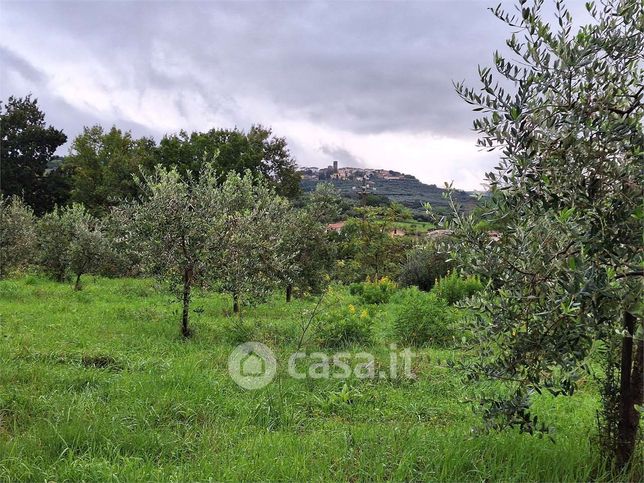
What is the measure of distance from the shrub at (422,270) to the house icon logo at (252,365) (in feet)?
45.6

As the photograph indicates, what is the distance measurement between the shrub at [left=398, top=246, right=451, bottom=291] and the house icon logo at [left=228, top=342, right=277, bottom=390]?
13894 millimetres

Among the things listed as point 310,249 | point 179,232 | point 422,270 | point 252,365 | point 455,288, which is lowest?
point 252,365

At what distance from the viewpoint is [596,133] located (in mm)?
3025

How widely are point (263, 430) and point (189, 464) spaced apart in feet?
2.91

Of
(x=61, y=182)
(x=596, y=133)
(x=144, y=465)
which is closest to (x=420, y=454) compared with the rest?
(x=144, y=465)

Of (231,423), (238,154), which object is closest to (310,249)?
(231,423)

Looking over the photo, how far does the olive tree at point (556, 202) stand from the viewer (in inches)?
112

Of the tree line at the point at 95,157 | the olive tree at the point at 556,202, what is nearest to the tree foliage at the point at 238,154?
the tree line at the point at 95,157

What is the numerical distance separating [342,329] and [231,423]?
4086 mm

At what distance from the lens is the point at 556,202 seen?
10.2ft

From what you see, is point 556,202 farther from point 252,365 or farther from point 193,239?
point 193,239

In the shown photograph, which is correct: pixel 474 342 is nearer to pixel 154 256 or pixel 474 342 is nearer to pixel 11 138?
pixel 154 256

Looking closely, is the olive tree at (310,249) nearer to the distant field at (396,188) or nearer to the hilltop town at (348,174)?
the distant field at (396,188)

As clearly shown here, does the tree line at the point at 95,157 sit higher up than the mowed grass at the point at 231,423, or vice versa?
the tree line at the point at 95,157
